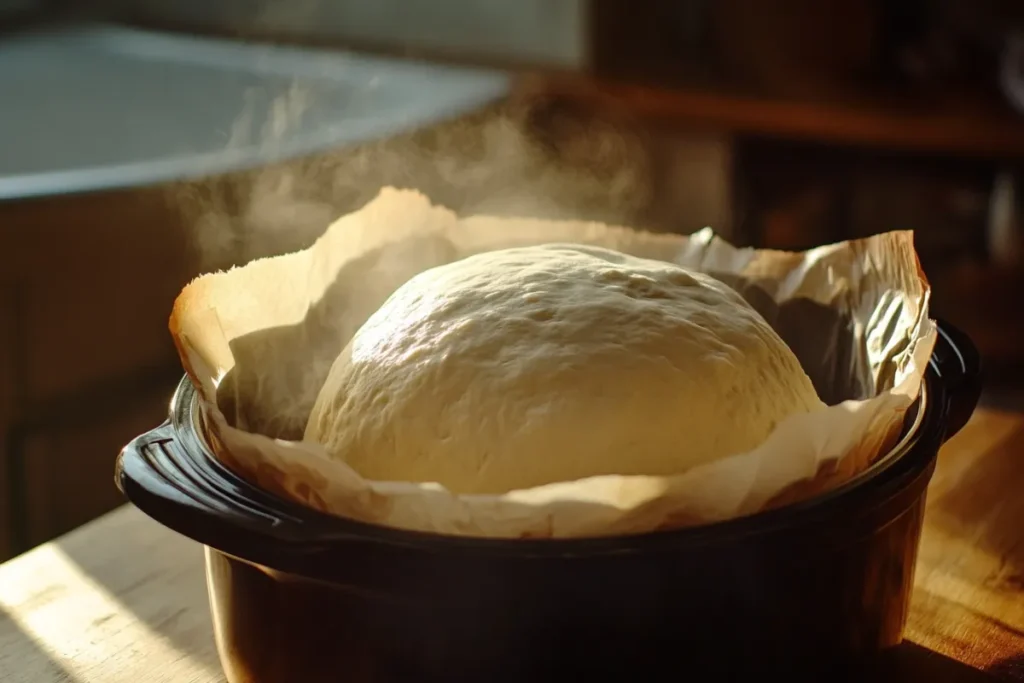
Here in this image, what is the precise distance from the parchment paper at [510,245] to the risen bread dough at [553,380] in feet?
0.08

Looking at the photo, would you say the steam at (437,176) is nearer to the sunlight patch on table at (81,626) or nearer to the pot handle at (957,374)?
the sunlight patch on table at (81,626)

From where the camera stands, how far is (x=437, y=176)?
1623 millimetres

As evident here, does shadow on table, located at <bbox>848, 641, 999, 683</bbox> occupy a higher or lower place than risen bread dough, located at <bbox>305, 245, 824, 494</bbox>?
lower

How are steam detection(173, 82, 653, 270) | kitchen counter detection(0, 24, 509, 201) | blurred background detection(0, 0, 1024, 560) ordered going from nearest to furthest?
steam detection(173, 82, 653, 270)
blurred background detection(0, 0, 1024, 560)
kitchen counter detection(0, 24, 509, 201)

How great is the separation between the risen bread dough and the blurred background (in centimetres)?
71

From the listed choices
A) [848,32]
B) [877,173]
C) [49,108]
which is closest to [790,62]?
[848,32]

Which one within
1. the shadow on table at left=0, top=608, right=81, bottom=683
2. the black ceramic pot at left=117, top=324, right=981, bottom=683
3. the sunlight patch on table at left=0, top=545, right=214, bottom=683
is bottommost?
the sunlight patch on table at left=0, top=545, right=214, bottom=683

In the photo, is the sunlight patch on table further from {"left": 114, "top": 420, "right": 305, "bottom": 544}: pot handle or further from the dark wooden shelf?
the dark wooden shelf

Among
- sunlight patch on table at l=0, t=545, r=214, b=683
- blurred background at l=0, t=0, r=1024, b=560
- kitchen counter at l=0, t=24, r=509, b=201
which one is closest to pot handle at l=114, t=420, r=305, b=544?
sunlight patch on table at l=0, t=545, r=214, b=683

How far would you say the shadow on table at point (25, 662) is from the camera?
0.51 metres

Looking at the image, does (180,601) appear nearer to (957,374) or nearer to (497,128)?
(957,374)

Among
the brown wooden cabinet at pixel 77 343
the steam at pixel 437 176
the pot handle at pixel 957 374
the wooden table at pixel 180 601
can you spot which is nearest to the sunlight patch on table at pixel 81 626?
the wooden table at pixel 180 601

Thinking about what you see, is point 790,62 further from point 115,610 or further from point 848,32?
point 115,610

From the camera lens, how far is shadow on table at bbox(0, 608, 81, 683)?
51 cm
